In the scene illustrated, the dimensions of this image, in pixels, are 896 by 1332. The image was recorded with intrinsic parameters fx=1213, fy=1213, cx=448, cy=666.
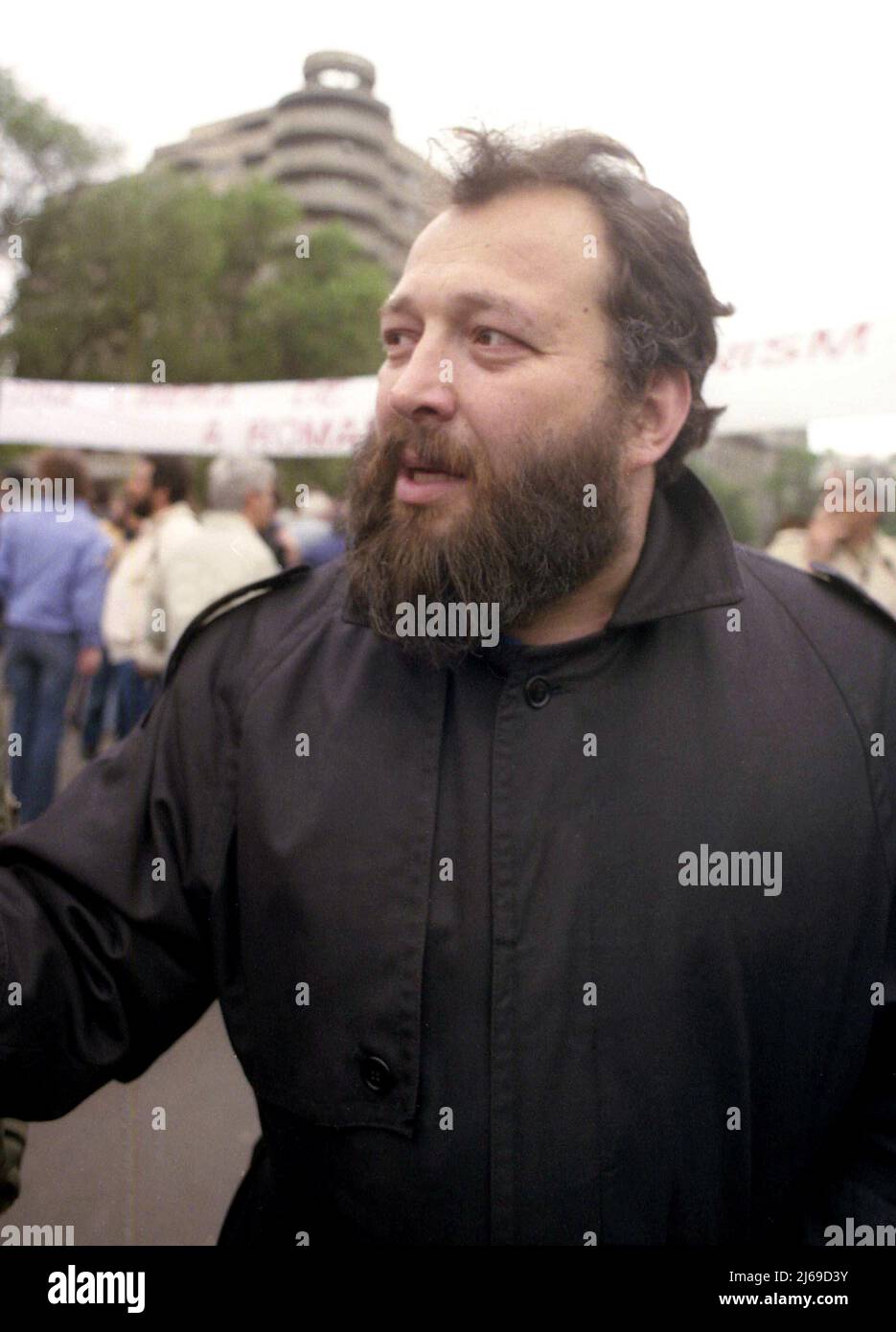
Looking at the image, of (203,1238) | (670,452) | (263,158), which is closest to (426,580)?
(670,452)

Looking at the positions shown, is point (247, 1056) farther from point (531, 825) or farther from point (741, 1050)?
point (741, 1050)

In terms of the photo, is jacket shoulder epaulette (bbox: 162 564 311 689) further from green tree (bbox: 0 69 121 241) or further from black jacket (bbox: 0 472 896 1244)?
green tree (bbox: 0 69 121 241)

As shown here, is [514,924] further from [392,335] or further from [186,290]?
[186,290]

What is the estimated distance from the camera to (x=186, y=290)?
28016mm

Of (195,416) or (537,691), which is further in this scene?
(195,416)

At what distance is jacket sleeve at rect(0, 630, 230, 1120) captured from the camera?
1405 millimetres

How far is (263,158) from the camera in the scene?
163 feet

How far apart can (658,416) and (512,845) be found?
70 cm

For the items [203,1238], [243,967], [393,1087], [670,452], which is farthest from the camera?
[203,1238]

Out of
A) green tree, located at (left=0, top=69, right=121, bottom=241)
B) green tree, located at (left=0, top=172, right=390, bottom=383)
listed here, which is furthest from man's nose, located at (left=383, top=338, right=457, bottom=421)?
green tree, located at (left=0, top=172, right=390, bottom=383)

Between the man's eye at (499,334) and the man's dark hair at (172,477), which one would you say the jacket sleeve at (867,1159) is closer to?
the man's eye at (499,334)

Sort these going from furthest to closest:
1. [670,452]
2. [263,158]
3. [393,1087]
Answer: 1. [263,158]
2. [670,452]
3. [393,1087]

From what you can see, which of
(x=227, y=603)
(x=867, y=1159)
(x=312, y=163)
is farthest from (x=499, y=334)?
(x=312, y=163)
